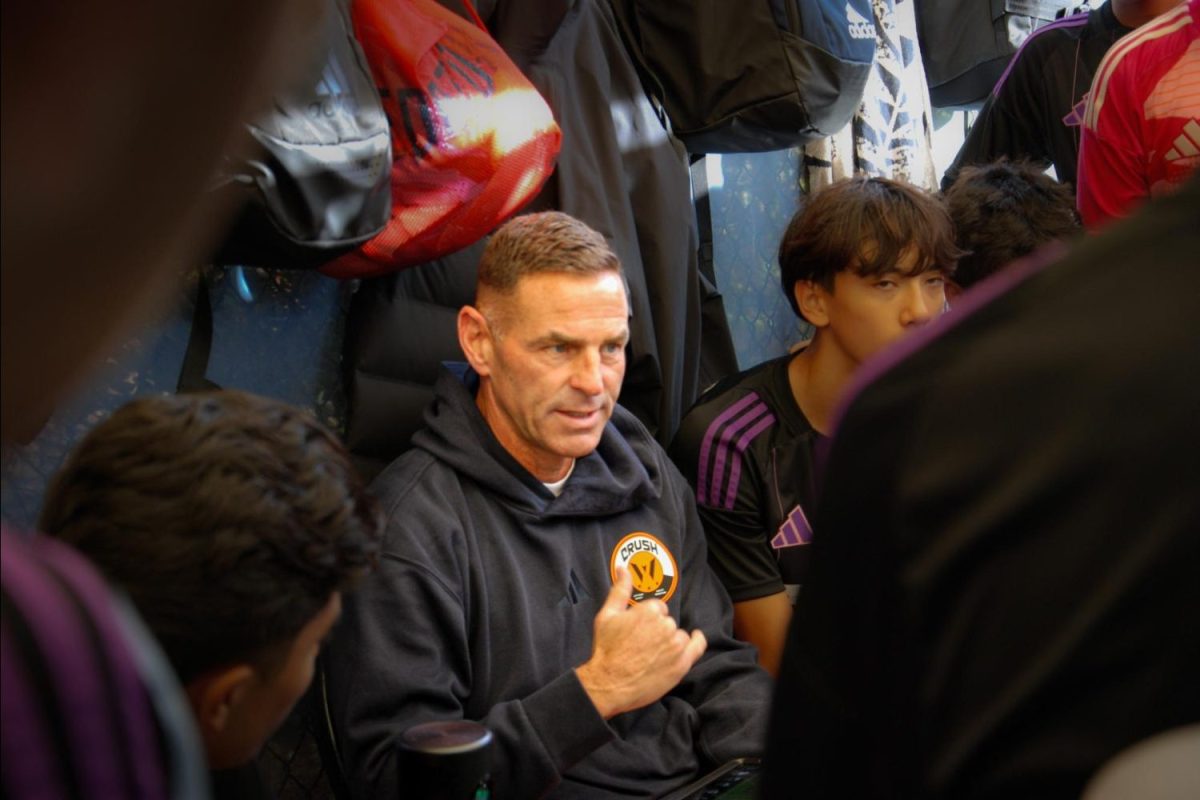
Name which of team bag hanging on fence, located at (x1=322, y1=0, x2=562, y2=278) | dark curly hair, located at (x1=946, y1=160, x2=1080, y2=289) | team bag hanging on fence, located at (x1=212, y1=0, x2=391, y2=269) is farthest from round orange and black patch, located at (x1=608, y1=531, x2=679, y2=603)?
dark curly hair, located at (x1=946, y1=160, x2=1080, y2=289)

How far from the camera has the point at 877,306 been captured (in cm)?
259

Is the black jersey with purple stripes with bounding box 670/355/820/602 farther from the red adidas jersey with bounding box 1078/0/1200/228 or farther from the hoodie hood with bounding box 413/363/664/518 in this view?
the red adidas jersey with bounding box 1078/0/1200/228

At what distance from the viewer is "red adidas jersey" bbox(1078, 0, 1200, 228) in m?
2.27

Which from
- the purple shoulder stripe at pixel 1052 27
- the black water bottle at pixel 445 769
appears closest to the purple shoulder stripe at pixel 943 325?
the black water bottle at pixel 445 769

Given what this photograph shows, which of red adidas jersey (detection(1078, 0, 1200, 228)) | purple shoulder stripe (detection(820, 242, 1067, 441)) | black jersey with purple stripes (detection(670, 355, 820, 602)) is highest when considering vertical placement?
purple shoulder stripe (detection(820, 242, 1067, 441))

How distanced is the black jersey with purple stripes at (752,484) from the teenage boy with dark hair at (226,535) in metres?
1.31

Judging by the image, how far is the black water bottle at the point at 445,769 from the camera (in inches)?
45.3

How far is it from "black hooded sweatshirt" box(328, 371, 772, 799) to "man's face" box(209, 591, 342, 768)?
66 centimetres

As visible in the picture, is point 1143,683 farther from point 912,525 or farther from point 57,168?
point 57,168

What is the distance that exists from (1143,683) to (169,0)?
1.49 ft

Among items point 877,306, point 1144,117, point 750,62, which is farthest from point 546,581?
point 1144,117

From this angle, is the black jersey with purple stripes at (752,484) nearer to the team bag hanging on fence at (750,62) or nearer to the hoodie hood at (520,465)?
the hoodie hood at (520,465)

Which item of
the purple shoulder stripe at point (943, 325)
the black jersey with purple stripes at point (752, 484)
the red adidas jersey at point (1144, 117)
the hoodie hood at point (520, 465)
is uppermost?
the purple shoulder stripe at point (943, 325)

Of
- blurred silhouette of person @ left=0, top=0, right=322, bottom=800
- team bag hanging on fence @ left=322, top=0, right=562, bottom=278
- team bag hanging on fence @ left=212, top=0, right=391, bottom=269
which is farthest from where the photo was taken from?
team bag hanging on fence @ left=322, top=0, right=562, bottom=278
